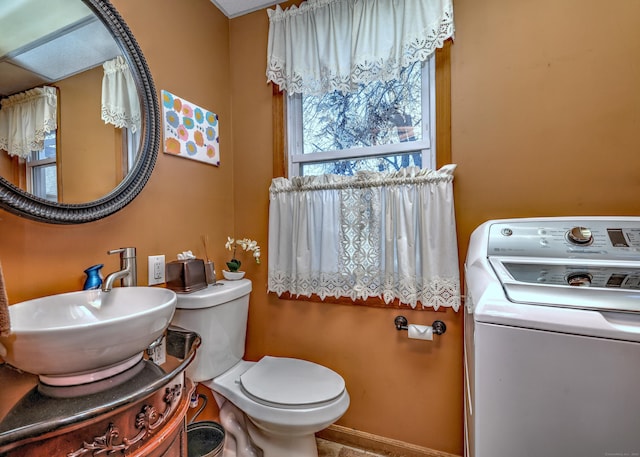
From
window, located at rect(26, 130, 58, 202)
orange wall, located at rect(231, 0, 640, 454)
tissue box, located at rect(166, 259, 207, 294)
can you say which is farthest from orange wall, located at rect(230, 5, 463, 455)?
window, located at rect(26, 130, 58, 202)

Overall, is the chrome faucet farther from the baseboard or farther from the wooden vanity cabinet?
the baseboard

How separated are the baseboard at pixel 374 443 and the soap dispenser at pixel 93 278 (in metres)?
1.37

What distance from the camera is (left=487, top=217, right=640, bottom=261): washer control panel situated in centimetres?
89

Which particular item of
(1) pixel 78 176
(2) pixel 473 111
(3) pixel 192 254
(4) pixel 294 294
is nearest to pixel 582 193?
(2) pixel 473 111

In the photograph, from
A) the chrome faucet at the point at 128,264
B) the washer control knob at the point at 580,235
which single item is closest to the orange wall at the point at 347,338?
the washer control knob at the point at 580,235

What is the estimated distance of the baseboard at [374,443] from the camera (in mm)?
1364

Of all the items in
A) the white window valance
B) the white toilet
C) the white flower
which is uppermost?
the white window valance

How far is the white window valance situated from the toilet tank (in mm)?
1180

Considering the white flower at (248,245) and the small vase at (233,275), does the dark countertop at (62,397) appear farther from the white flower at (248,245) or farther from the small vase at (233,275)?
the white flower at (248,245)

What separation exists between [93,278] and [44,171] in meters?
0.39

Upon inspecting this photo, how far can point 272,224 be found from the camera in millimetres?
1614

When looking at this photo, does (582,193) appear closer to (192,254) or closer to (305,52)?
(305,52)

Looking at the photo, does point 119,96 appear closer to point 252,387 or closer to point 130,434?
point 130,434

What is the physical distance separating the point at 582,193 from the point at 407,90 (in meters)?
0.91
